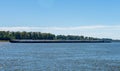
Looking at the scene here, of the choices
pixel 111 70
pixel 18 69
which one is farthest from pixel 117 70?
pixel 18 69

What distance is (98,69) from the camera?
56.3 metres

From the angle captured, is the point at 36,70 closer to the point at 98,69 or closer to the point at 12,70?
the point at 12,70

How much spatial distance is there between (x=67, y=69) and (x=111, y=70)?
19.7 ft

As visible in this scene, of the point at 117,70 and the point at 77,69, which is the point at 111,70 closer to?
the point at 117,70

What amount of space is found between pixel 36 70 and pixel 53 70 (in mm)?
2280

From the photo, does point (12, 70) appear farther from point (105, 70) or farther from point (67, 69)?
point (105, 70)

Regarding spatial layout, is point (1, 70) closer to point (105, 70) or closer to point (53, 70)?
point (53, 70)

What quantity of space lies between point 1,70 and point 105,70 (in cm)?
1388

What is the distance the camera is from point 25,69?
55.8 m

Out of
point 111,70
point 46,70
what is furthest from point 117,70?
point 46,70

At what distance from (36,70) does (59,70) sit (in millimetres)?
3094

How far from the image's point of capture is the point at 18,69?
184 feet

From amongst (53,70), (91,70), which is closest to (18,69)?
(53,70)

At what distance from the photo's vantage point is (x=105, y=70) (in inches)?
2165
